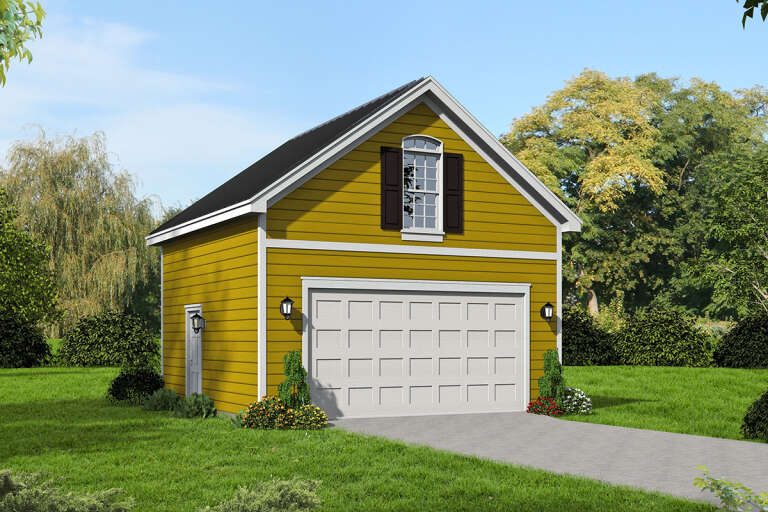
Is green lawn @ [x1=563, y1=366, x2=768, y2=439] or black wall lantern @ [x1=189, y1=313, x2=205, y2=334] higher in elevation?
black wall lantern @ [x1=189, y1=313, x2=205, y2=334]

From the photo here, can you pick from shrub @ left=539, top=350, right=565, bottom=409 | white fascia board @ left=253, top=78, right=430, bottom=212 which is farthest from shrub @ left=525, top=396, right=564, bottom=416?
white fascia board @ left=253, top=78, right=430, bottom=212

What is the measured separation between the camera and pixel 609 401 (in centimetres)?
2023

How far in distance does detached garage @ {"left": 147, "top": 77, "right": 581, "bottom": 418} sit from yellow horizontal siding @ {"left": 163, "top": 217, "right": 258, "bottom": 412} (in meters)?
0.05

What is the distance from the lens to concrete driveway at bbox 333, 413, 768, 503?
10211 mm

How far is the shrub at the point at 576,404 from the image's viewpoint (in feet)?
56.7

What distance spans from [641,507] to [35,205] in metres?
32.5

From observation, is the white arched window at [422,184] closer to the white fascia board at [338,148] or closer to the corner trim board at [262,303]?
the white fascia board at [338,148]

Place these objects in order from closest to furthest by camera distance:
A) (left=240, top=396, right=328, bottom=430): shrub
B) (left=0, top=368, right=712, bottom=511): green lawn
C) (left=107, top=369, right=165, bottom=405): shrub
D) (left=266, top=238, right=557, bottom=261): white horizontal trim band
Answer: (left=0, top=368, right=712, bottom=511): green lawn, (left=240, top=396, right=328, bottom=430): shrub, (left=266, top=238, right=557, bottom=261): white horizontal trim band, (left=107, top=369, right=165, bottom=405): shrub

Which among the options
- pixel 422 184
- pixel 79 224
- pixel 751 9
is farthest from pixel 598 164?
pixel 751 9

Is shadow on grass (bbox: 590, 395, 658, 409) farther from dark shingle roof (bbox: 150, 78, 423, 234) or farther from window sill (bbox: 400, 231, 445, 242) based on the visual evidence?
dark shingle roof (bbox: 150, 78, 423, 234)

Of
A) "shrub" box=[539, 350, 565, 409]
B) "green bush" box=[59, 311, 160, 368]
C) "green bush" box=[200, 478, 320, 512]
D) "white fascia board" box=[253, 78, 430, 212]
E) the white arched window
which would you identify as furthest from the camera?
"green bush" box=[59, 311, 160, 368]

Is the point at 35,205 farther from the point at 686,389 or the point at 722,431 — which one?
the point at 722,431

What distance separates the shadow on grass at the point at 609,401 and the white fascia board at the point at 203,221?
8.78 m

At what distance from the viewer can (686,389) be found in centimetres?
2162
